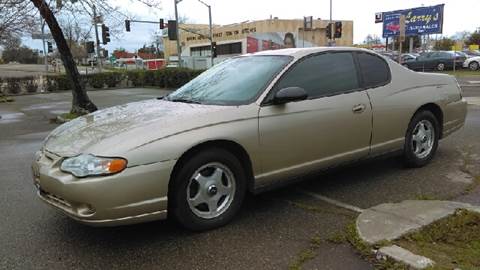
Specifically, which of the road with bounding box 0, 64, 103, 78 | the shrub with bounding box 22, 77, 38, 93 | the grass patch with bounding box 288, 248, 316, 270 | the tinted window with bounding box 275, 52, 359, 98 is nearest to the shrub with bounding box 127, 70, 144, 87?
the road with bounding box 0, 64, 103, 78

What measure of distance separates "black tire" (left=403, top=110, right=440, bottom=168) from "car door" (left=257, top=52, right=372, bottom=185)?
0.82 meters

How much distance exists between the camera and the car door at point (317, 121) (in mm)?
4230

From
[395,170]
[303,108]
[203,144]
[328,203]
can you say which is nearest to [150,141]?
[203,144]

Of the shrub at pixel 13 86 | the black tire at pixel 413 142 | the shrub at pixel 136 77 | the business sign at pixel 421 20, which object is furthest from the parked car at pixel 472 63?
the black tire at pixel 413 142

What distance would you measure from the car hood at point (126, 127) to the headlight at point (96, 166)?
0.07 metres

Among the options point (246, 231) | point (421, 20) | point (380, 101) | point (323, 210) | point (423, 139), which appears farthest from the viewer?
point (421, 20)

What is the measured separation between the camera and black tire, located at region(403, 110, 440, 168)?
219 inches

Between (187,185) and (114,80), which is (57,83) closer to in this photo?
(114,80)

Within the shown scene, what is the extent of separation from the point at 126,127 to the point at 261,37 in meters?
68.5

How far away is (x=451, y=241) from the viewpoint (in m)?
3.50

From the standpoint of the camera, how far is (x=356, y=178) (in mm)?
5434

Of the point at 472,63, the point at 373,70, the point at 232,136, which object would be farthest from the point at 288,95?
the point at 472,63

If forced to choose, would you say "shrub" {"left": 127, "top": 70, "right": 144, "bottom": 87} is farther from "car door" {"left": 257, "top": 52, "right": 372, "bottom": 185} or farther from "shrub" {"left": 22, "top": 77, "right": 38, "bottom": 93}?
"car door" {"left": 257, "top": 52, "right": 372, "bottom": 185}

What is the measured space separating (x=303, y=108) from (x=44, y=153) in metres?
2.36
